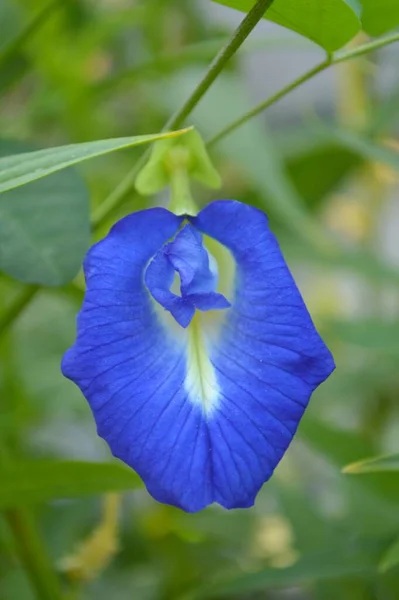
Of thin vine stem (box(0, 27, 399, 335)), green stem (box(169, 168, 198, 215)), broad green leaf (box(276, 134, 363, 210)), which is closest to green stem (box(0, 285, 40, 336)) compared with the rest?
thin vine stem (box(0, 27, 399, 335))

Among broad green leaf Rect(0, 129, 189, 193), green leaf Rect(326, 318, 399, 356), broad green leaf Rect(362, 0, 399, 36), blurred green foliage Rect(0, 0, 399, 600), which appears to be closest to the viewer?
broad green leaf Rect(0, 129, 189, 193)

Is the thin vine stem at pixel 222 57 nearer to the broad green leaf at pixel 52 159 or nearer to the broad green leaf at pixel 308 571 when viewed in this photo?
the broad green leaf at pixel 52 159

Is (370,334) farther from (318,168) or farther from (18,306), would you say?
→ (318,168)

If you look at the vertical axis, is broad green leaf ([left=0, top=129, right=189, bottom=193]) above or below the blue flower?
above

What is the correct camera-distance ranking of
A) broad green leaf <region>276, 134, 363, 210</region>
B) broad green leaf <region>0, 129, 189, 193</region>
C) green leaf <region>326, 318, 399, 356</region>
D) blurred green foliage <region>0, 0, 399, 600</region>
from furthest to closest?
broad green leaf <region>276, 134, 363, 210</region> → green leaf <region>326, 318, 399, 356</region> → blurred green foliage <region>0, 0, 399, 600</region> → broad green leaf <region>0, 129, 189, 193</region>

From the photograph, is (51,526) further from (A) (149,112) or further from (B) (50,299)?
(A) (149,112)

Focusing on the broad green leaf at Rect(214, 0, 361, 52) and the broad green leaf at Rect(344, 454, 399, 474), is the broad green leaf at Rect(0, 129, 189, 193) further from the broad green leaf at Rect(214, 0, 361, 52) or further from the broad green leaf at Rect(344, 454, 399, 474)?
the broad green leaf at Rect(344, 454, 399, 474)

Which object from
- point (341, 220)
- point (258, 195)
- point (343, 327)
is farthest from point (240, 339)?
point (341, 220)

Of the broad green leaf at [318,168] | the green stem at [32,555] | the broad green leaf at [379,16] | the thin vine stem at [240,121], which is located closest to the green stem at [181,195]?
the thin vine stem at [240,121]
